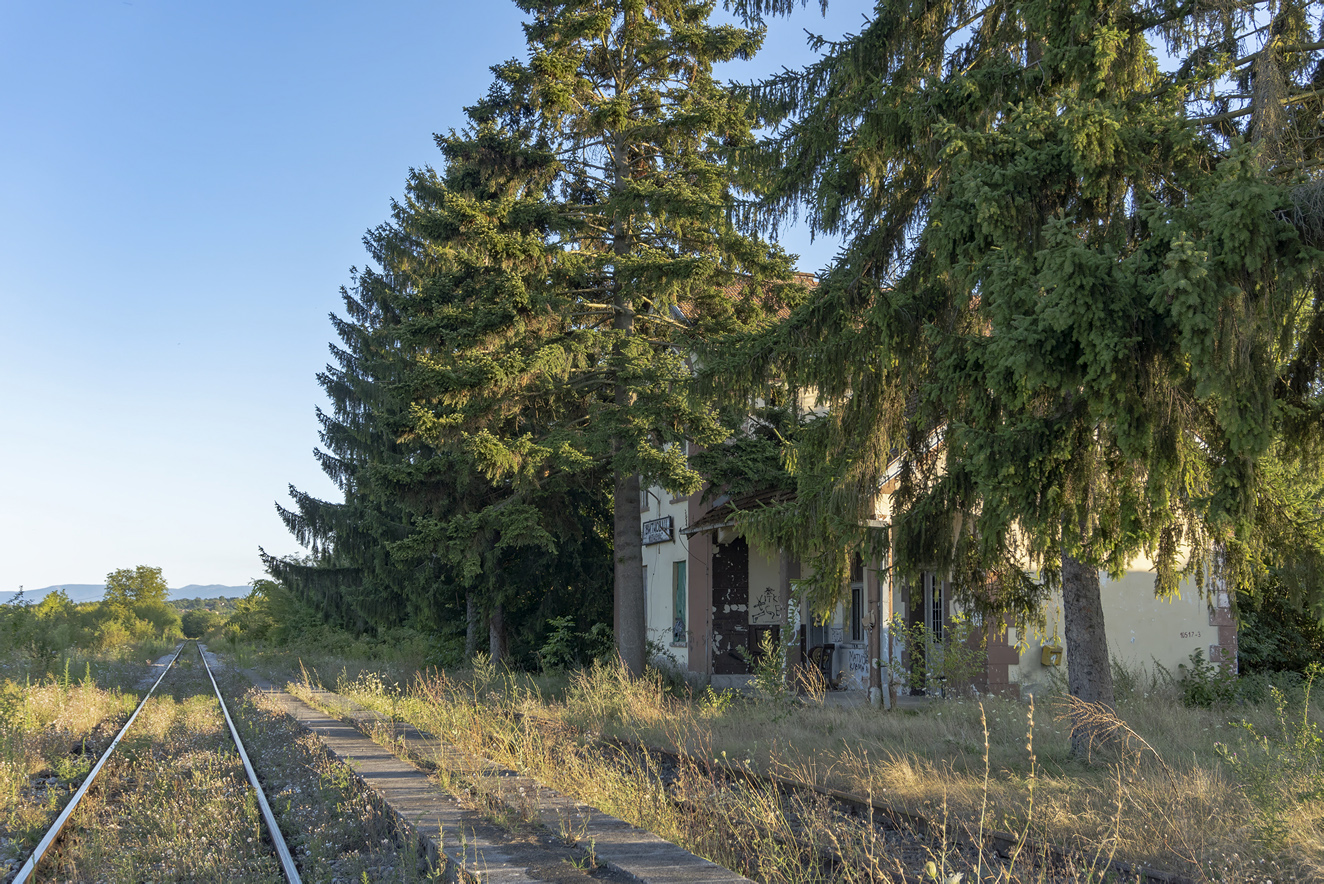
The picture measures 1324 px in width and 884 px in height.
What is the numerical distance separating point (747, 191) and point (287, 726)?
11106mm

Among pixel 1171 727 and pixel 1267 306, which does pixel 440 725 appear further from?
pixel 1267 306

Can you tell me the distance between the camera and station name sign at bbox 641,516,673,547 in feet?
71.4

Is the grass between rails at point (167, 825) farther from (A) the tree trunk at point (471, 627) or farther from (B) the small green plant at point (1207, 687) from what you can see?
(B) the small green plant at point (1207, 687)

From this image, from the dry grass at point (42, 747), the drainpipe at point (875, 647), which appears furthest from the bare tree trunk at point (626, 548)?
the dry grass at point (42, 747)

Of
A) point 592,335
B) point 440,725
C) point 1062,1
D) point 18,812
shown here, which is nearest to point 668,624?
point 592,335

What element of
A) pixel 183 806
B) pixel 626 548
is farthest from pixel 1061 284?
pixel 626 548

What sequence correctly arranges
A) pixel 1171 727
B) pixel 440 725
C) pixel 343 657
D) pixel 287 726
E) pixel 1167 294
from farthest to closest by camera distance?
1. pixel 343 657
2. pixel 287 726
3. pixel 440 725
4. pixel 1171 727
5. pixel 1167 294

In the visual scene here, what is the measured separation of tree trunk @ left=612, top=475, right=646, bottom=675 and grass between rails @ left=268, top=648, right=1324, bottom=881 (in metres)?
2.78

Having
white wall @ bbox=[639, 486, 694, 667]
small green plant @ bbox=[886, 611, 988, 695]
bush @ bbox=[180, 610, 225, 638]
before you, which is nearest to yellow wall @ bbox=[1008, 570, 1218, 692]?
small green plant @ bbox=[886, 611, 988, 695]

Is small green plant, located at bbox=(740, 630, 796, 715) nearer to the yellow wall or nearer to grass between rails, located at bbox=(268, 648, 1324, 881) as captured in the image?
grass between rails, located at bbox=(268, 648, 1324, 881)

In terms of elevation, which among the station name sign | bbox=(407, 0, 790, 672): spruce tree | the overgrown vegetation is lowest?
the overgrown vegetation

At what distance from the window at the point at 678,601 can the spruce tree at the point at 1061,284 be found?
11.9 meters

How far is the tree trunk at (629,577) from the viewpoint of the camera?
58.1 feet

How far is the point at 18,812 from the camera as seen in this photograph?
8.25m
